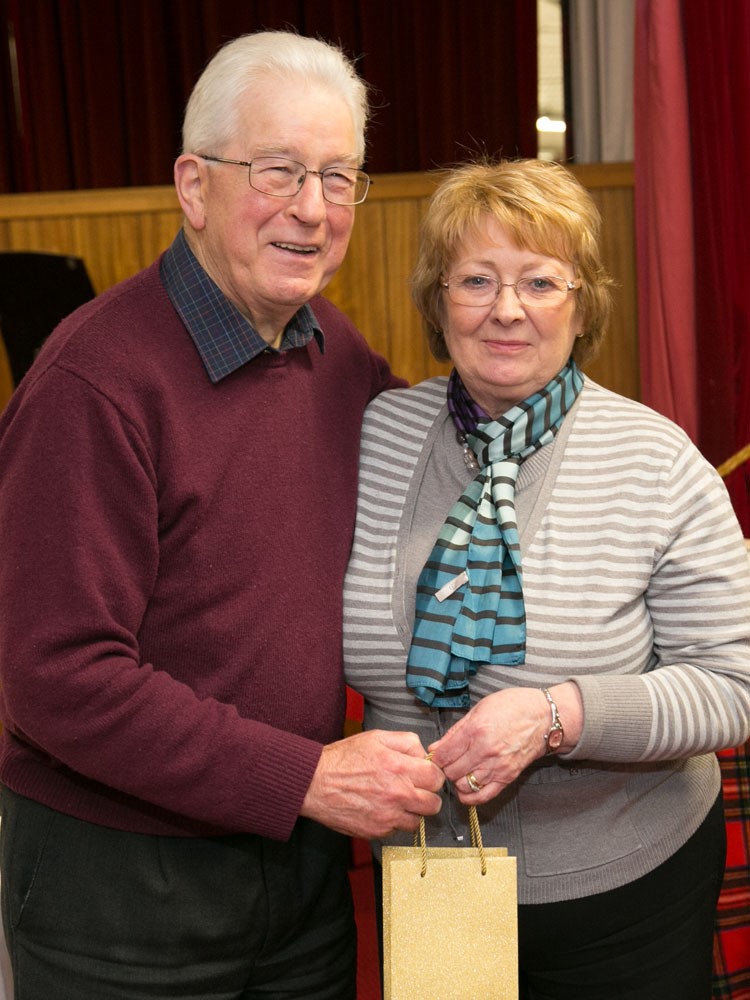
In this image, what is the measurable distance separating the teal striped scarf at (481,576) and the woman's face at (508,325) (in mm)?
41

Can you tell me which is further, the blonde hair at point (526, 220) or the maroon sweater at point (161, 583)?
the blonde hair at point (526, 220)

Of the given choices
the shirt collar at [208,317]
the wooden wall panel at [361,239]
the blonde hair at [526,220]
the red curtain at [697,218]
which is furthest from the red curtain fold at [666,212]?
the shirt collar at [208,317]

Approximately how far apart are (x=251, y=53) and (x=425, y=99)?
10.5 ft

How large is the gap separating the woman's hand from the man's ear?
731 mm

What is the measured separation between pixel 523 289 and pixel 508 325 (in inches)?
2.2

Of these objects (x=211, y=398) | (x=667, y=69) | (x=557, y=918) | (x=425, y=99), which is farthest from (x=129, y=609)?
(x=425, y=99)

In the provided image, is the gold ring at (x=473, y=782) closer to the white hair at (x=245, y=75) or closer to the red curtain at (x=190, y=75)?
the white hair at (x=245, y=75)

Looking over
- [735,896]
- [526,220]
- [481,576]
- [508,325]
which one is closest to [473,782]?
[481,576]

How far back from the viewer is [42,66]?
438cm

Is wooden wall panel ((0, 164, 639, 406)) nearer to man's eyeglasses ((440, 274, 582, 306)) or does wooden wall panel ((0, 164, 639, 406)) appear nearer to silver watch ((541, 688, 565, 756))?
man's eyeglasses ((440, 274, 582, 306))

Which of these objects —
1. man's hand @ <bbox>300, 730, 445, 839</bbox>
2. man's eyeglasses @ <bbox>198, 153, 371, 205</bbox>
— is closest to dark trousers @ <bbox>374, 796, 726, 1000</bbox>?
man's hand @ <bbox>300, 730, 445, 839</bbox>

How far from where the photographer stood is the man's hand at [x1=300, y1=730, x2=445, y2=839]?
4.33 ft

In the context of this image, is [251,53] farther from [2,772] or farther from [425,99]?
[425,99]

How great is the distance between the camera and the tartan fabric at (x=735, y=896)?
1964mm
